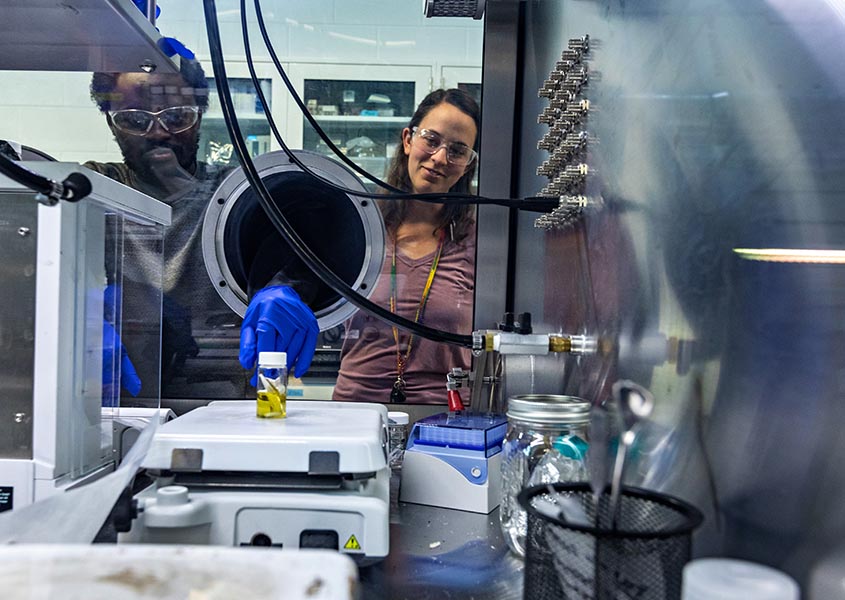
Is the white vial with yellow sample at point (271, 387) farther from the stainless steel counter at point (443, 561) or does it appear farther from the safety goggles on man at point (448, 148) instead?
the safety goggles on man at point (448, 148)

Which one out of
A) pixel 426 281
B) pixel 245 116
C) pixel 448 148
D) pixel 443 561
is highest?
pixel 245 116

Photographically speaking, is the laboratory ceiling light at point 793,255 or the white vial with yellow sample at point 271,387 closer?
the laboratory ceiling light at point 793,255

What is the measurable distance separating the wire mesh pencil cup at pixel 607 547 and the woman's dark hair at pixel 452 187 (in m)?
2.03

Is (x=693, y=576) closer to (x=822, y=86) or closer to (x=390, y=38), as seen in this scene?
(x=822, y=86)

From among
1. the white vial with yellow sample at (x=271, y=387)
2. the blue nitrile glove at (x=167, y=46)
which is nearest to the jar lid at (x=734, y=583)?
the white vial with yellow sample at (x=271, y=387)

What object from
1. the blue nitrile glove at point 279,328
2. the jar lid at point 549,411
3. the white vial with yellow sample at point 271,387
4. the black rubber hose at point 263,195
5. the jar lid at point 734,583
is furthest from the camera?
the blue nitrile glove at point 279,328

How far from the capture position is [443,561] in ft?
3.66

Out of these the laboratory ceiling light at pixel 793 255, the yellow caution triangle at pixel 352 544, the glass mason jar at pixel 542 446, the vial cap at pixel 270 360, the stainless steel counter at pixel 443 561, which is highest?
the laboratory ceiling light at pixel 793 255

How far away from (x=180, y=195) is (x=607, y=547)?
241 centimetres

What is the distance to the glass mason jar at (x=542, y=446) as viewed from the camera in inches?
42.8

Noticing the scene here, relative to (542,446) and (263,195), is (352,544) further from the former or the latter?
(263,195)

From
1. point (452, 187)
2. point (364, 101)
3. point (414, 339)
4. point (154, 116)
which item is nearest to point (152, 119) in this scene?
point (154, 116)

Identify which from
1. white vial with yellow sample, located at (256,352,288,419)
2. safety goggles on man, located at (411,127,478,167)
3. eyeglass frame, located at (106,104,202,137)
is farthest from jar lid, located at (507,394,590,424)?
eyeglass frame, located at (106,104,202,137)

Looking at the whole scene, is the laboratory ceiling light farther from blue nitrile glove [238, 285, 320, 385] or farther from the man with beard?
the man with beard
